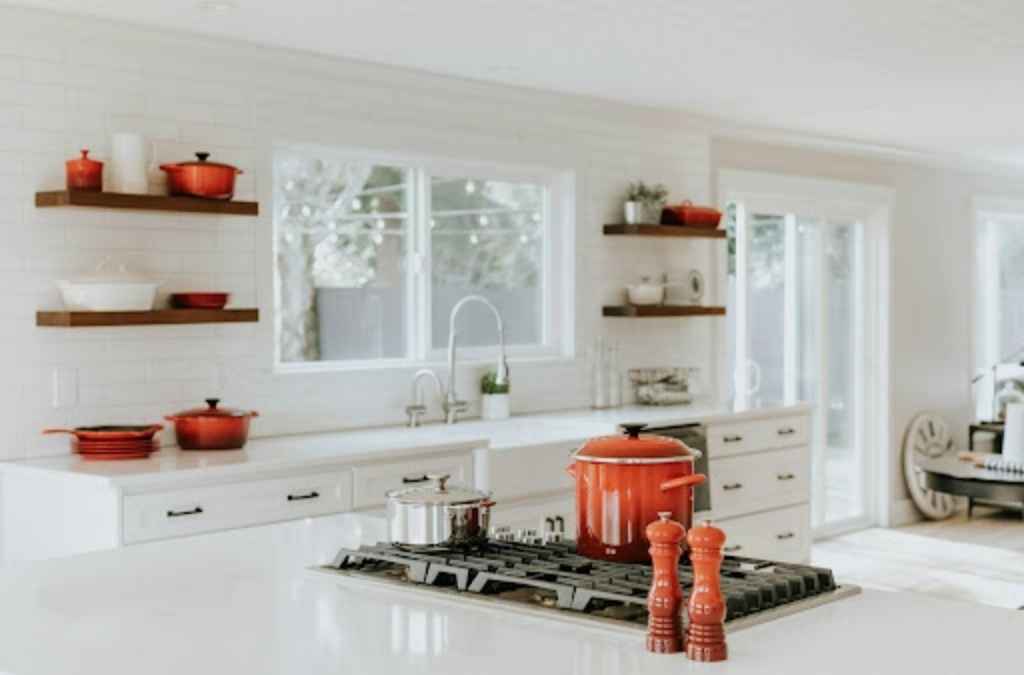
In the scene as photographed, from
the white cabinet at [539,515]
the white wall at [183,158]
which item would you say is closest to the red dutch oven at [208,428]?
the white wall at [183,158]

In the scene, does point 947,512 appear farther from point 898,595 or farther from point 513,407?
point 898,595

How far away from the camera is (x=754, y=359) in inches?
317

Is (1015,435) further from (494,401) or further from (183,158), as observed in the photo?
(183,158)

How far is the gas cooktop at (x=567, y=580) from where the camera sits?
6.86ft

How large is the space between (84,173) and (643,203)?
2.98 meters

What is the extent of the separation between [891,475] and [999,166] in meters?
2.47

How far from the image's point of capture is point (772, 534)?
6668mm

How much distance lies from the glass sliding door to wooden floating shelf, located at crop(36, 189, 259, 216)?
3.65m

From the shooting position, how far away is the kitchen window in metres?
5.61

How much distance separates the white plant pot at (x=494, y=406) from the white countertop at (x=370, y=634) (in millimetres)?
3644

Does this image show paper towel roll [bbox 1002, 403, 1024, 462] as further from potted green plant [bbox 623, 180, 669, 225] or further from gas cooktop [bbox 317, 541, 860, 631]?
gas cooktop [bbox 317, 541, 860, 631]

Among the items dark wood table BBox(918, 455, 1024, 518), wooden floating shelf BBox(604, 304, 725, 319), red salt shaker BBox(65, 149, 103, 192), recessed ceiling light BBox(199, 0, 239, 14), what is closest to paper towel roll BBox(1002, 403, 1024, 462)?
dark wood table BBox(918, 455, 1024, 518)

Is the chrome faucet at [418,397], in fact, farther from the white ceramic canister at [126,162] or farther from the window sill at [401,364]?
the white ceramic canister at [126,162]

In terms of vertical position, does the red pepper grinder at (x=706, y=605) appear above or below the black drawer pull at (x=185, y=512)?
above
